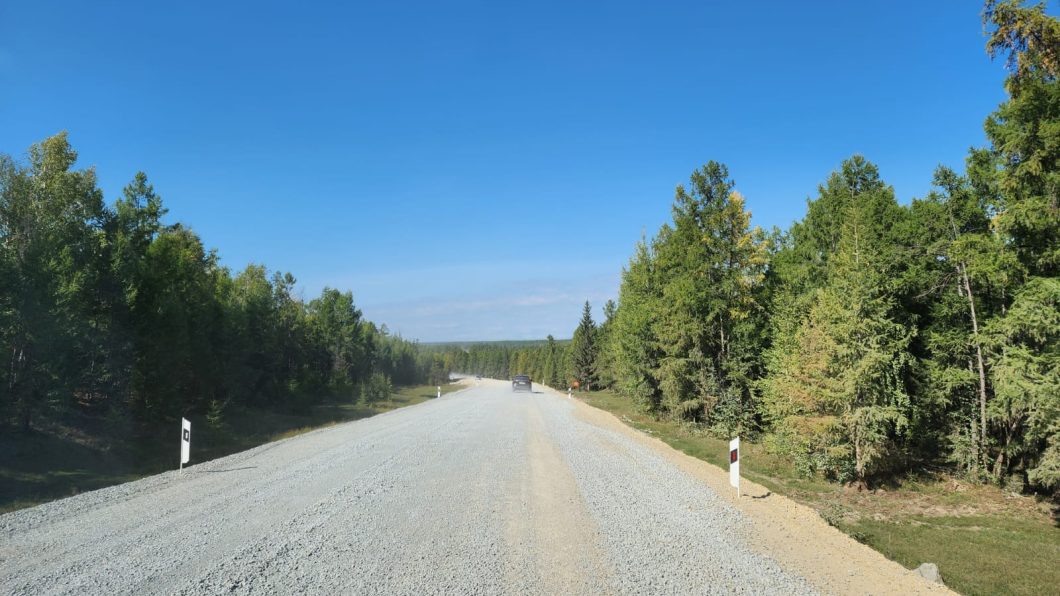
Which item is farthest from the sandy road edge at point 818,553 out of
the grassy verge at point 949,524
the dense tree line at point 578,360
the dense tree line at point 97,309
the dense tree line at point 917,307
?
the dense tree line at point 578,360

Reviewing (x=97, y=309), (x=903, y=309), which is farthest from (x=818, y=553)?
(x=97, y=309)

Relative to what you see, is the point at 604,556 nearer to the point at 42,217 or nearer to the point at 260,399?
the point at 42,217

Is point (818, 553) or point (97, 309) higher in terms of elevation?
point (97, 309)

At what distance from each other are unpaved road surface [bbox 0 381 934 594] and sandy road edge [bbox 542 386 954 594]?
0.04 meters

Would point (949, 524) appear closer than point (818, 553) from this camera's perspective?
No

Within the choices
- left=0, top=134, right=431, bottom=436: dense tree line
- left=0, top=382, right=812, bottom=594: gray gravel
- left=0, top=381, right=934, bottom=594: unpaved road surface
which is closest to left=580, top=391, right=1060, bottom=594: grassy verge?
left=0, top=381, right=934, bottom=594: unpaved road surface

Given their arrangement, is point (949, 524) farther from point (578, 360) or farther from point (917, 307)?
point (578, 360)

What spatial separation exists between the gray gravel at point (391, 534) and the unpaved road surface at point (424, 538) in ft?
0.11

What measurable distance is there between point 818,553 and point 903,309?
1285cm

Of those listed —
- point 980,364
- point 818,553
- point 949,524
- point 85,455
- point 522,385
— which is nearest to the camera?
point 818,553

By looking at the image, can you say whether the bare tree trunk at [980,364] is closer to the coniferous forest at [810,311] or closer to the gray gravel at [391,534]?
the coniferous forest at [810,311]

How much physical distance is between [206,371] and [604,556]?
1352 inches

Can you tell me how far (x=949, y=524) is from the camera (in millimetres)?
11773

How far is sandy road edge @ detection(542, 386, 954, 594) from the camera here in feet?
20.0
